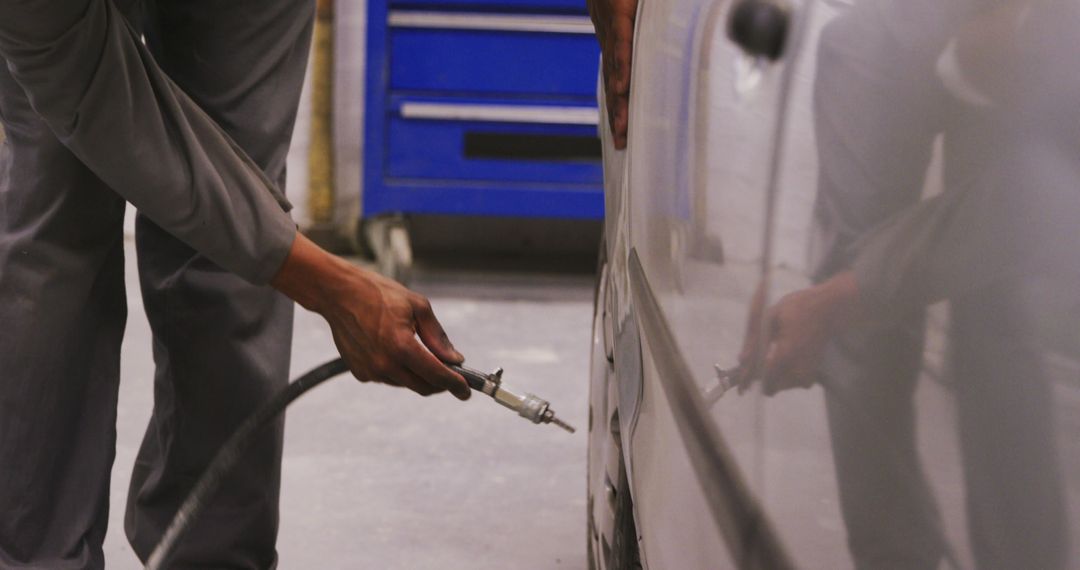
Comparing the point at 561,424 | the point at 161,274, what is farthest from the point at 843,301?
the point at 161,274

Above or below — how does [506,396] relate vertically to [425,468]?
above

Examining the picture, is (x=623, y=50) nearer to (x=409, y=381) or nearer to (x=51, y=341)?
(x=409, y=381)

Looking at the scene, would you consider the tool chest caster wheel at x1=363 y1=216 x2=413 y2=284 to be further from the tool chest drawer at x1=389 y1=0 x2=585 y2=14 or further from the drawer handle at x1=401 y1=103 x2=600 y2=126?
the tool chest drawer at x1=389 y1=0 x2=585 y2=14

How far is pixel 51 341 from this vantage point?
1176 mm

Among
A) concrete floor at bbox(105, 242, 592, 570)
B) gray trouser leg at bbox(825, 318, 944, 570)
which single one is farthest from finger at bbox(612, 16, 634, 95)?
concrete floor at bbox(105, 242, 592, 570)

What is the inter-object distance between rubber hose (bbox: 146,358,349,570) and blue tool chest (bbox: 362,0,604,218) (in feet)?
7.51

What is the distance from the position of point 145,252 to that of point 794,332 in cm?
99

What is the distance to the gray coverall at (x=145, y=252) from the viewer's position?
922mm

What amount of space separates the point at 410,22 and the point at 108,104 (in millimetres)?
2470

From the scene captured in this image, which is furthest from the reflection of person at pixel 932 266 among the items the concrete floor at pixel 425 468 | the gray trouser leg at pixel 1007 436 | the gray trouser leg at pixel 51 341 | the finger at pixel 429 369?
the concrete floor at pixel 425 468

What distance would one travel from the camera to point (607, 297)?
3.87 feet

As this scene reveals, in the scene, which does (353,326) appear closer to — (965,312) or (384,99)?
(965,312)

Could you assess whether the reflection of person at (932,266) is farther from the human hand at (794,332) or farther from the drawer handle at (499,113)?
the drawer handle at (499,113)

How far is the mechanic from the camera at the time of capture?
36.5 inches
